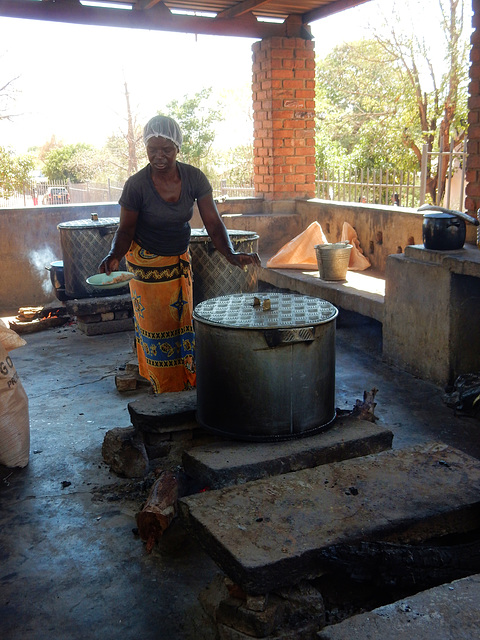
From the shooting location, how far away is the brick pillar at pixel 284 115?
8367 mm

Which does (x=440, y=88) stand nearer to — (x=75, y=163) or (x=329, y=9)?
(x=329, y=9)

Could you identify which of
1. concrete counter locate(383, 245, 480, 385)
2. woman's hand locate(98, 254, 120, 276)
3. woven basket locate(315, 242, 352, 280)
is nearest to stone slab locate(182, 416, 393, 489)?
woman's hand locate(98, 254, 120, 276)

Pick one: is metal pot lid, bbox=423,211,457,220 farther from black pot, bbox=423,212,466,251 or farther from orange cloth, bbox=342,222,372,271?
orange cloth, bbox=342,222,372,271

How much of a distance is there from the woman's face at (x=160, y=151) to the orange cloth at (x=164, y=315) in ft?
1.92

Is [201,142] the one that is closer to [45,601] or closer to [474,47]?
[474,47]

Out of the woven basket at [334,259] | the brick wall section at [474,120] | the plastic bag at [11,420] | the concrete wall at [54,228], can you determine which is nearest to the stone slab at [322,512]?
the plastic bag at [11,420]

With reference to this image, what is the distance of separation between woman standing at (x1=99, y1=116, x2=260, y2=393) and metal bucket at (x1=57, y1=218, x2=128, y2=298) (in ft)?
8.68

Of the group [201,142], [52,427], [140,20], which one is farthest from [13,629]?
[201,142]

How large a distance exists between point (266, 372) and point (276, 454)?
375 millimetres

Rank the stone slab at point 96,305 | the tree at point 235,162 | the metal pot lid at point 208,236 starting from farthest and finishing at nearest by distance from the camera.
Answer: the tree at point 235,162 < the stone slab at point 96,305 < the metal pot lid at point 208,236

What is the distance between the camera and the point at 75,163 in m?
34.5

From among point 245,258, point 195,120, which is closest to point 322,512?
point 245,258

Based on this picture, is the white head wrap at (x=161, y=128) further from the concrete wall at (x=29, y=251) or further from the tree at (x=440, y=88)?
the tree at (x=440, y=88)

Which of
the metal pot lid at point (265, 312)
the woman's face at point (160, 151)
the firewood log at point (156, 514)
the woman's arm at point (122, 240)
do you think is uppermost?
the woman's face at point (160, 151)
